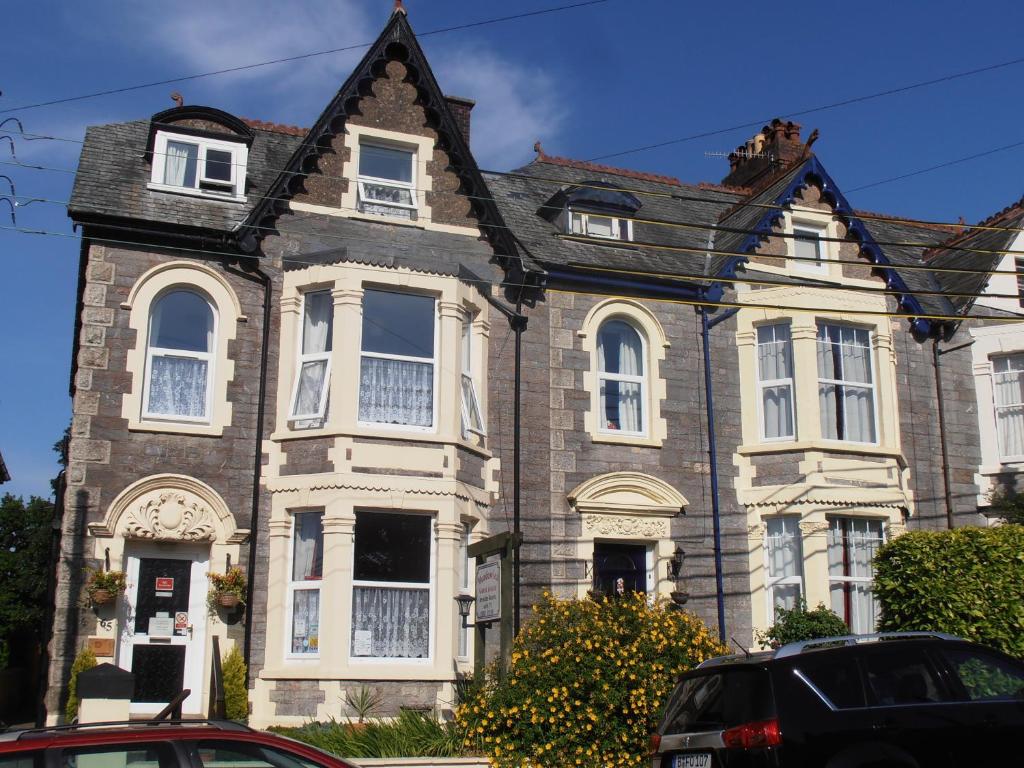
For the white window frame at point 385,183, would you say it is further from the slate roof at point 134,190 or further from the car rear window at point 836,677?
the car rear window at point 836,677

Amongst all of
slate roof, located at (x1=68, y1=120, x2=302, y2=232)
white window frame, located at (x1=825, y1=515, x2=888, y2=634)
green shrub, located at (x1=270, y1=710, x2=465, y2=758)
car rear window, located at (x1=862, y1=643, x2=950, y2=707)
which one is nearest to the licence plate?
car rear window, located at (x1=862, y1=643, x2=950, y2=707)

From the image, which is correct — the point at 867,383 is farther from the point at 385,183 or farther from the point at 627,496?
the point at 385,183

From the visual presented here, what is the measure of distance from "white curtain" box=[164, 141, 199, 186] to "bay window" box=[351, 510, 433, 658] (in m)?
5.92

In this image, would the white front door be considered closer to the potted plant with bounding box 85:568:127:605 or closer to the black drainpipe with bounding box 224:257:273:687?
the potted plant with bounding box 85:568:127:605

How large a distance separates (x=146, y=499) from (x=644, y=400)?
318 inches

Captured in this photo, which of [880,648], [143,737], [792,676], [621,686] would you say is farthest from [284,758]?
[621,686]

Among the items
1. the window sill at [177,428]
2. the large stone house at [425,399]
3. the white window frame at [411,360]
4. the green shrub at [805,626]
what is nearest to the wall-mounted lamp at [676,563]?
the large stone house at [425,399]

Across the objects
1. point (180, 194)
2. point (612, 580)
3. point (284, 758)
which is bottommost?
point (284, 758)

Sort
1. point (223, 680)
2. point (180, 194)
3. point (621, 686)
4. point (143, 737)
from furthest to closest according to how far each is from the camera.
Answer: point (180, 194)
point (223, 680)
point (621, 686)
point (143, 737)

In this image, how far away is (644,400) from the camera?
18812mm

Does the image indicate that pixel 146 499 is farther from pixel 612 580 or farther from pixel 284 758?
pixel 284 758

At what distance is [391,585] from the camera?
15.8 metres

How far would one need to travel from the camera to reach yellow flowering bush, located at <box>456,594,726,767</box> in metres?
12.7

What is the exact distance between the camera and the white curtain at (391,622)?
15492 millimetres
